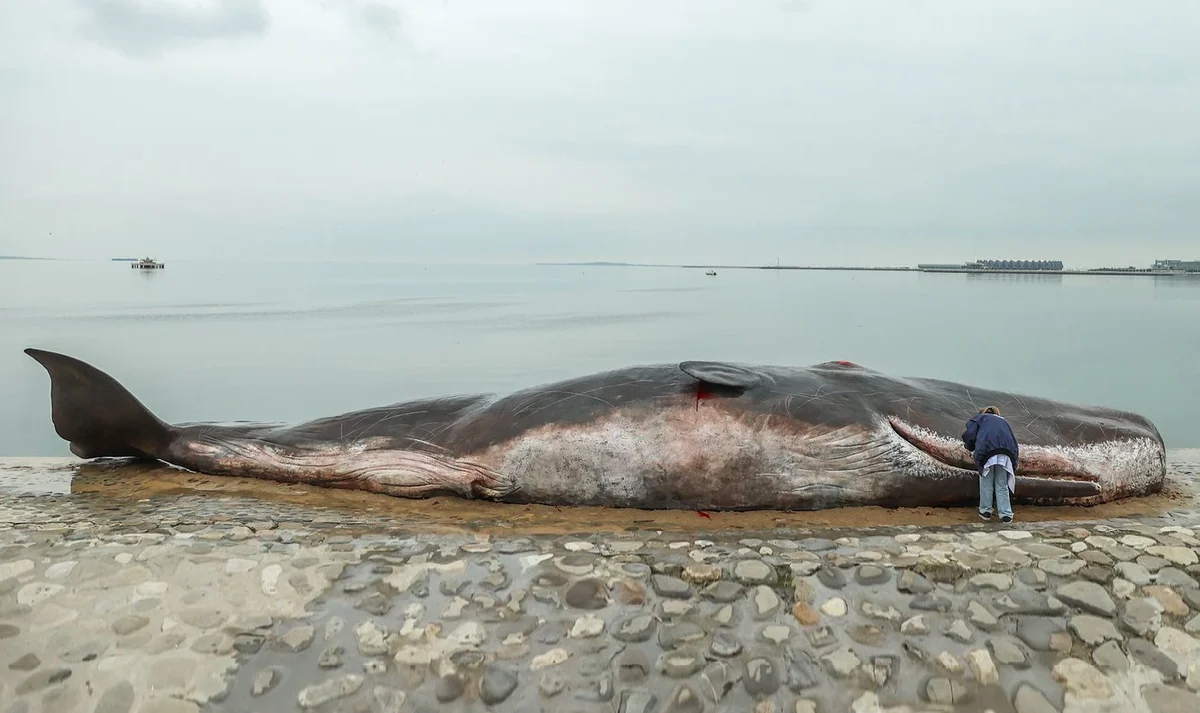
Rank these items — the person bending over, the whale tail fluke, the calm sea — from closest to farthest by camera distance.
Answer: the person bending over
the whale tail fluke
the calm sea

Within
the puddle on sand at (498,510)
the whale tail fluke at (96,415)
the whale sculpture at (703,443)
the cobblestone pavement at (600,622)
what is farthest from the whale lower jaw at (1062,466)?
the whale tail fluke at (96,415)

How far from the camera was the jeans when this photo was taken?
6934mm

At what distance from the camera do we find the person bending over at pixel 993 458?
6855 millimetres

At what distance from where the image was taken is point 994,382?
19156 mm

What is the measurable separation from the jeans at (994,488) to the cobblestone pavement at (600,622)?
1.06 meters

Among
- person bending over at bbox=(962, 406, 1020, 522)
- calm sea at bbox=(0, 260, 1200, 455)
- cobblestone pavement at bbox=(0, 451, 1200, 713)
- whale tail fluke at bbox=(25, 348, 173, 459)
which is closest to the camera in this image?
cobblestone pavement at bbox=(0, 451, 1200, 713)

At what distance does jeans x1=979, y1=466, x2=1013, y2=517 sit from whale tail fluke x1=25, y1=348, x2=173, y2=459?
8873mm

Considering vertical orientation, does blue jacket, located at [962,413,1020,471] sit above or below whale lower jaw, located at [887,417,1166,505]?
above

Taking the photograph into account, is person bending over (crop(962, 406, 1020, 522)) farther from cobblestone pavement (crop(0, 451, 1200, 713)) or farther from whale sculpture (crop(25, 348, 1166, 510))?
cobblestone pavement (crop(0, 451, 1200, 713))

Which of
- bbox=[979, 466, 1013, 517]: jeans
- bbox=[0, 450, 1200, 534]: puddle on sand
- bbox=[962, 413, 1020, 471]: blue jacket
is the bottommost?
bbox=[0, 450, 1200, 534]: puddle on sand

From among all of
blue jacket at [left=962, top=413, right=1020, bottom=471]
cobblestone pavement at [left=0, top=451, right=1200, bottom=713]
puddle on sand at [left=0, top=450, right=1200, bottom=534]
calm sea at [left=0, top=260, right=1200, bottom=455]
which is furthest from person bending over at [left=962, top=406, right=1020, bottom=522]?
calm sea at [left=0, top=260, right=1200, bottom=455]

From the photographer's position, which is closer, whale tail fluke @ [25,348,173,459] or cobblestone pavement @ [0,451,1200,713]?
cobblestone pavement @ [0,451,1200,713]

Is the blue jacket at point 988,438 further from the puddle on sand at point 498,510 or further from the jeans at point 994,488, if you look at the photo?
the puddle on sand at point 498,510

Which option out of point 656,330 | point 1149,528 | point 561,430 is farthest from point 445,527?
point 656,330
